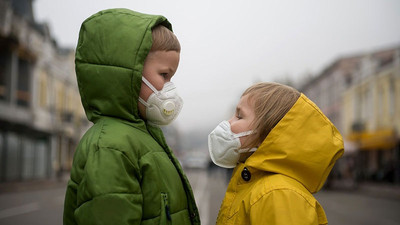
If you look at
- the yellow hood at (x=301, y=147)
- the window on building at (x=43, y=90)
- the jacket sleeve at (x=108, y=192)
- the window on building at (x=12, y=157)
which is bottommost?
the window on building at (x=12, y=157)

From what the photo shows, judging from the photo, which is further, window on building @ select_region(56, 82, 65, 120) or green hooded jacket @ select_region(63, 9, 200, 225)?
window on building @ select_region(56, 82, 65, 120)

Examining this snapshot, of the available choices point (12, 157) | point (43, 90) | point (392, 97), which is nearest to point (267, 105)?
point (12, 157)

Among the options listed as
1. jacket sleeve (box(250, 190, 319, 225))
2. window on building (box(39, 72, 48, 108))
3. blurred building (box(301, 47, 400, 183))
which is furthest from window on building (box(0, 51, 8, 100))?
jacket sleeve (box(250, 190, 319, 225))

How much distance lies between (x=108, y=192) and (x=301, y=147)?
87cm

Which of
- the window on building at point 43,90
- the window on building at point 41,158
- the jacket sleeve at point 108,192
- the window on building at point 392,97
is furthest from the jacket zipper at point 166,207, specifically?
the window on building at point 43,90

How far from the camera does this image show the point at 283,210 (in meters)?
1.79

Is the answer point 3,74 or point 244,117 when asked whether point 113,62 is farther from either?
point 3,74

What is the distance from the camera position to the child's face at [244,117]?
85.0 inches

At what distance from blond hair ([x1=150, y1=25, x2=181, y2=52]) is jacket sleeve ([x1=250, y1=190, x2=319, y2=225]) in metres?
0.87

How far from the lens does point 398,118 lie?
26766mm

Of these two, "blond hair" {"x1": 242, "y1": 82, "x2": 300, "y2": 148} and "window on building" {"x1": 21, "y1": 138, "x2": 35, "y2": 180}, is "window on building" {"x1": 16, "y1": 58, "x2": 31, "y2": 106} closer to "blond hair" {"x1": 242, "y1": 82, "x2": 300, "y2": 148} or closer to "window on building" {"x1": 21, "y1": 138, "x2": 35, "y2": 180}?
"window on building" {"x1": 21, "y1": 138, "x2": 35, "y2": 180}

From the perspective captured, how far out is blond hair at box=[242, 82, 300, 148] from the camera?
6.81 feet

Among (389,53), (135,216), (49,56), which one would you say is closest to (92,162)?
(135,216)

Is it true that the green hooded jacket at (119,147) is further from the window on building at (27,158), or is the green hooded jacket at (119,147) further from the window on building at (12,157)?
the window on building at (27,158)
